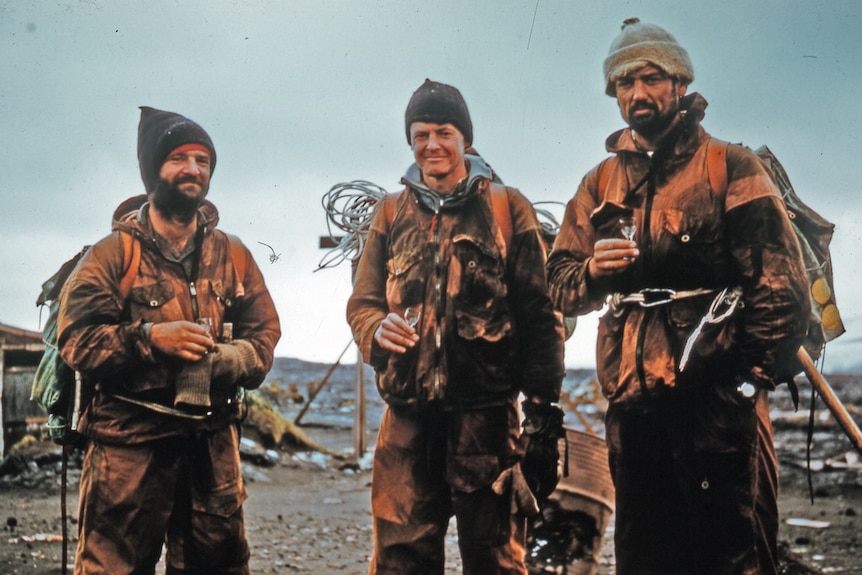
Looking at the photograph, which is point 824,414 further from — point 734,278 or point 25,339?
point 25,339

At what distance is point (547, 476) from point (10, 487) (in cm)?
812

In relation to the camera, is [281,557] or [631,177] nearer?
[631,177]

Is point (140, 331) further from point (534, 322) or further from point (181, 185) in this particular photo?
point (534, 322)

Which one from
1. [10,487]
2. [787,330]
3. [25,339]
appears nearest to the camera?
[787,330]

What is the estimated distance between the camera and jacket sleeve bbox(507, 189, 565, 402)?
12.0 feet


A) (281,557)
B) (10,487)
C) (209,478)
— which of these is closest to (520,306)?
(209,478)

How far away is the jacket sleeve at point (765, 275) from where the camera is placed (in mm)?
3141

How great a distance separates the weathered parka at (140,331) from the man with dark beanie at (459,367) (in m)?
0.61

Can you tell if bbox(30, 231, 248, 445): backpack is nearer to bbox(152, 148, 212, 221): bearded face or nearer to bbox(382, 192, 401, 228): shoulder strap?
bbox(152, 148, 212, 221): bearded face

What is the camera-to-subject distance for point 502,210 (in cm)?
376

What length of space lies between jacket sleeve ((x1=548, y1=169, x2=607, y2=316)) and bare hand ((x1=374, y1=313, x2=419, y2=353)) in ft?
2.06

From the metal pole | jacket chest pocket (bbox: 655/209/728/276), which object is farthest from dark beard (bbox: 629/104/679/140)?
the metal pole

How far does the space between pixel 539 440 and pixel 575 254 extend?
80 cm

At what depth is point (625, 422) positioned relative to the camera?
345 cm
